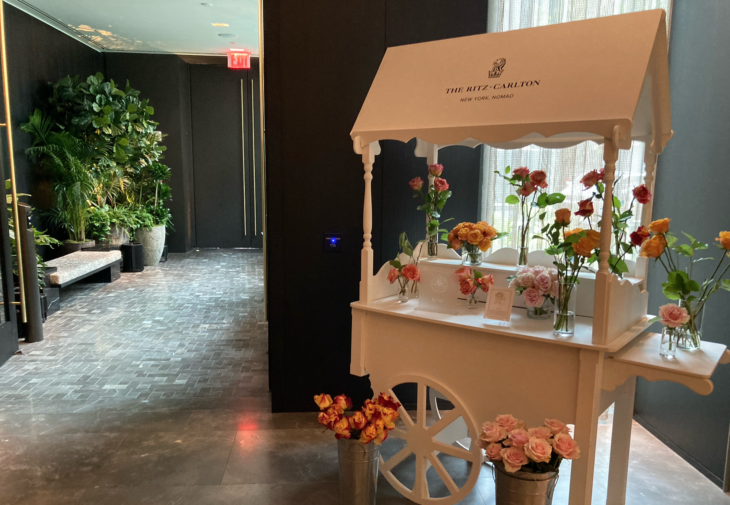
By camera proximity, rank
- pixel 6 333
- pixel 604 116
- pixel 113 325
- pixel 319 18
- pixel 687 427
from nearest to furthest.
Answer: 1. pixel 604 116
2. pixel 687 427
3. pixel 319 18
4. pixel 6 333
5. pixel 113 325

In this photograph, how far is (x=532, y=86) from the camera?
199 centimetres

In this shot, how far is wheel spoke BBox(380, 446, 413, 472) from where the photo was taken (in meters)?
2.44

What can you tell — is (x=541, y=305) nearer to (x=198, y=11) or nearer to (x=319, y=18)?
(x=319, y=18)

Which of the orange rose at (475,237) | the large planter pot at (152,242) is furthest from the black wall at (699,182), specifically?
the large planter pot at (152,242)

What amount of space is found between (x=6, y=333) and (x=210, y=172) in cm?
598

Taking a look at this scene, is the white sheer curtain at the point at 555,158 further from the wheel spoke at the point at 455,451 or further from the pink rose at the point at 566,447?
the pink rose at the point at 566,447

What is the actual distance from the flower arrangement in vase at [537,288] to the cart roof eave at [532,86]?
1.81 ft

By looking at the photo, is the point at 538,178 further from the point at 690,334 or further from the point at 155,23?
the point at 155,23

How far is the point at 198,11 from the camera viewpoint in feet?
22.7

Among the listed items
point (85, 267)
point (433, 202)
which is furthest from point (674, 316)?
point (85, 267)

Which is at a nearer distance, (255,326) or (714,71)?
(714,71)

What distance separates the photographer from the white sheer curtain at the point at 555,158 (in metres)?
3.04

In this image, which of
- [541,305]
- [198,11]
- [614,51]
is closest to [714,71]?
[614,51]

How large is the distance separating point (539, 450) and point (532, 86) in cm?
128
